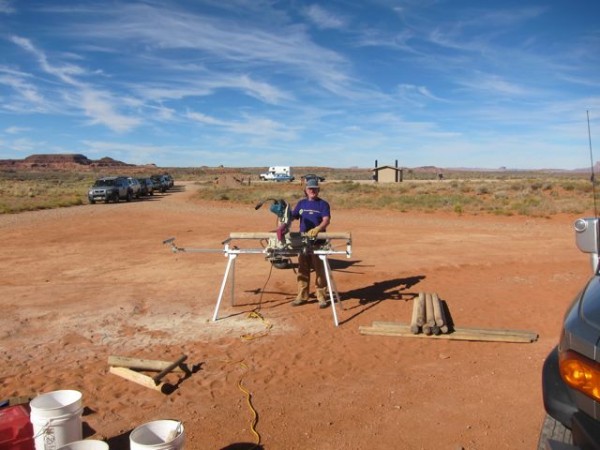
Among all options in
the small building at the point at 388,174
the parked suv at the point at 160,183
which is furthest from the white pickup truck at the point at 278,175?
the parked suv at the point at 160,183

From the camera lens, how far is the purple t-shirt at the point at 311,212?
7445 mm

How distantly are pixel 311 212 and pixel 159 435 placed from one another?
4439 mm

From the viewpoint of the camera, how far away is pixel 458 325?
6730 mm

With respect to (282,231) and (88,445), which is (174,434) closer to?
(88,445)

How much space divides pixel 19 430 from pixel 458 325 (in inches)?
197

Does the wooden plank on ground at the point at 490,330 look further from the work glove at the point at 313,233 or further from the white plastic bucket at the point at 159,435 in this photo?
the white plastic bucket at the point at 159,435

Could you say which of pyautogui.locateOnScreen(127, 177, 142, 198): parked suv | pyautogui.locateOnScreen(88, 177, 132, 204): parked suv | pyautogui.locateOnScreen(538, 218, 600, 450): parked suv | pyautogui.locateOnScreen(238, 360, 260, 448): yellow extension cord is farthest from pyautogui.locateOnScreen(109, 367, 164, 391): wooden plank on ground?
pyautogui.locateOnScreen(127, 177, 142, 198): parked suv

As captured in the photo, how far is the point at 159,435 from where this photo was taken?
11.3 feet

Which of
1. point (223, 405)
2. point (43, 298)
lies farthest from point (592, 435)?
point (43, 298)

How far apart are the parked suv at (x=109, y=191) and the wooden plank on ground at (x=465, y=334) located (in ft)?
93.7

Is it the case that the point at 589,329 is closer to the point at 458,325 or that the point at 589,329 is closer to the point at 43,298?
the point at 458,325

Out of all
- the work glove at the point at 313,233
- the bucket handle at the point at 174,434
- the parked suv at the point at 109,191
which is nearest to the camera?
the bucket handle at the point at 174,434

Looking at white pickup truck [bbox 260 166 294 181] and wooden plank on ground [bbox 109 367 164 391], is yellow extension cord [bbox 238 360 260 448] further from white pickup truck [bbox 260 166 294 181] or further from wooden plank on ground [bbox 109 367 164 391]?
white pickup truck [bbox 260 166 294 181]

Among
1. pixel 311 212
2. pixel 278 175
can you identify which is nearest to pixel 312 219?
pixel 311 212
